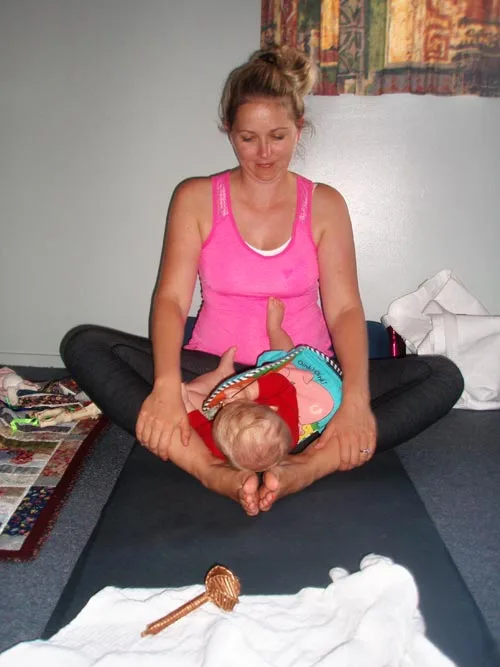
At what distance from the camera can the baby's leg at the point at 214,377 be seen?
1593mm

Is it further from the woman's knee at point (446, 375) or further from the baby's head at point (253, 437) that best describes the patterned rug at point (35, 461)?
the woman's knee at point (446, 375)

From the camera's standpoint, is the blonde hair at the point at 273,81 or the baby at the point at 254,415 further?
the blonde hair at the point at 273,81

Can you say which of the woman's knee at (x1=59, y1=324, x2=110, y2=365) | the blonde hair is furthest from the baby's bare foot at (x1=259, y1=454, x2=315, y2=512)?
the blonde hair

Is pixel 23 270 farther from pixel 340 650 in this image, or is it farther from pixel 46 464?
pixel 340 650

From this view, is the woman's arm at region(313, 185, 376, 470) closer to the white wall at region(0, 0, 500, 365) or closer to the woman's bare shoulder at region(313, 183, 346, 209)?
the woman's bare shoulder at region(313, 183, 346, 209)

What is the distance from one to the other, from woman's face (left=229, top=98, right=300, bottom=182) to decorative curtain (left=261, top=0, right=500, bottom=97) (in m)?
→ 0.70

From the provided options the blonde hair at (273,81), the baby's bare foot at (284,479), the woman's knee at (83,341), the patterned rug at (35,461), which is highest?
the blonde hair at (273,81)

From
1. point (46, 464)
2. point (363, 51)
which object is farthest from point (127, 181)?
point (46, 464)

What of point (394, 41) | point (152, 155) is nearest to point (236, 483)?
point (152, 155)

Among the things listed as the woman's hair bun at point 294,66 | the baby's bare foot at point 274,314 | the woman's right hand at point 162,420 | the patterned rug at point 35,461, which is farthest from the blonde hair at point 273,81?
the patterned rug at point 35,461

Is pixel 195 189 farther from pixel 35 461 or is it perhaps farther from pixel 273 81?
pixel 35 461

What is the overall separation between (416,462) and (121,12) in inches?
70.0

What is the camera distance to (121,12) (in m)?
2.24

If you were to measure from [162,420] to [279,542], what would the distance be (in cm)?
35
